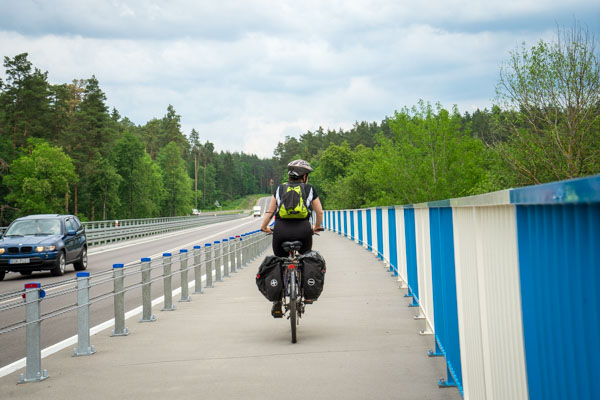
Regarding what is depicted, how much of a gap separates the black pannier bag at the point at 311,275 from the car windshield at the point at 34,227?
Answer: 14.6 metres

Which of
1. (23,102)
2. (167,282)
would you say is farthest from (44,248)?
(23,102)

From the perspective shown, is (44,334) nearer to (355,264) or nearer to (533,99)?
(355,264)

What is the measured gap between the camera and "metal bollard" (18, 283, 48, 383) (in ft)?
21.6

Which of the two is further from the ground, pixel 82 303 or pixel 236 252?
pixel 82 303

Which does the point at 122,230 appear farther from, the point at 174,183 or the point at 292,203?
the point at 174,183

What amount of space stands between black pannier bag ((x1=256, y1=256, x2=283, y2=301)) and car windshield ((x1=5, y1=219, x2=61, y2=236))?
14.4 meters

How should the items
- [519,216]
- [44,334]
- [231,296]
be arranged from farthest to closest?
[231,296] → [44,334] → [519,216]

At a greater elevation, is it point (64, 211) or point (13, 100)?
point (13, 100)

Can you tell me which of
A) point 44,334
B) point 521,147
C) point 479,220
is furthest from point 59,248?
point 521,147

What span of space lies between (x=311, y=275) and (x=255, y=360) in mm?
1347

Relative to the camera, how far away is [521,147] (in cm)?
3684

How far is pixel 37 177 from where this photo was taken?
250 feet

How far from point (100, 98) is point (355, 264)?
241ft

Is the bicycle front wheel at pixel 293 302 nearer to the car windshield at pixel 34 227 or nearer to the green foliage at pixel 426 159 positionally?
the car windshield at pixel 34 227
